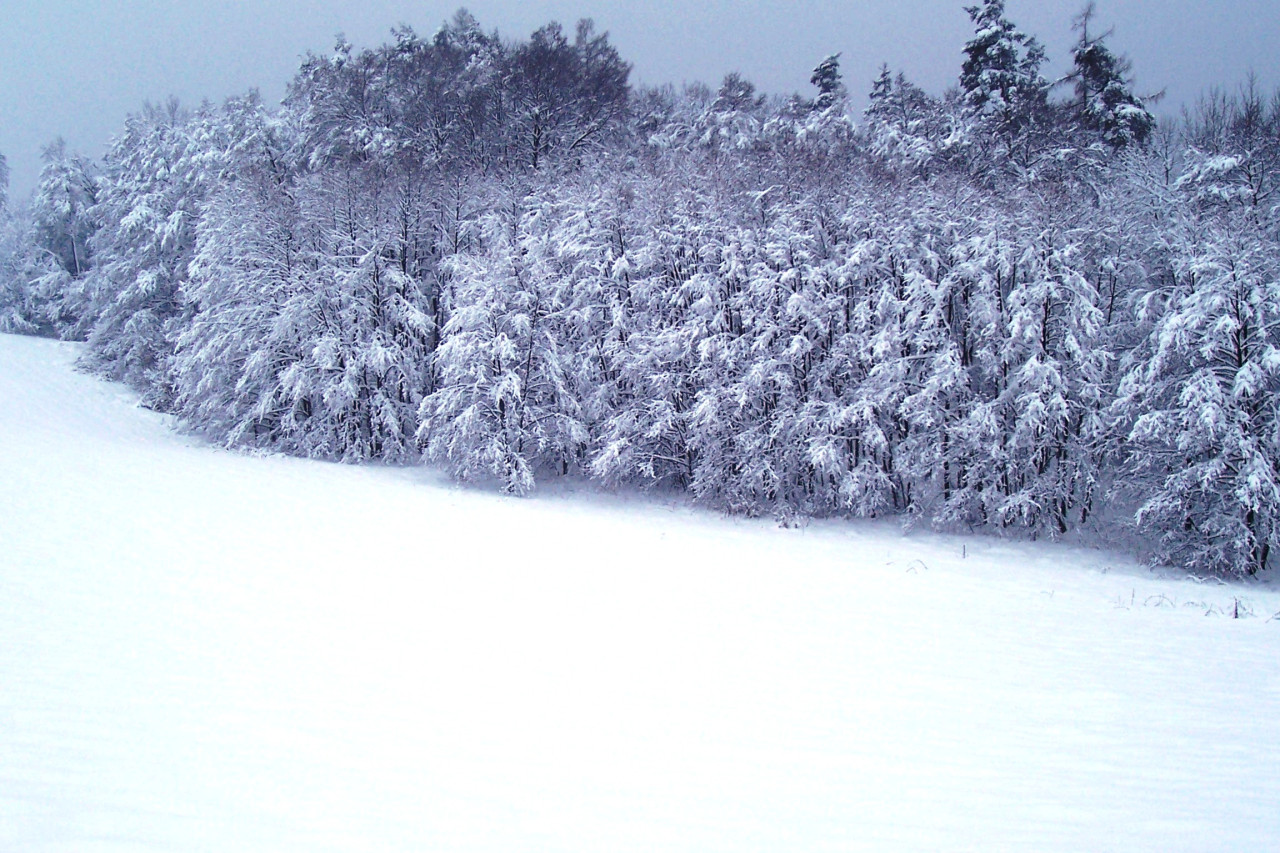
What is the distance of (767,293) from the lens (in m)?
18.0

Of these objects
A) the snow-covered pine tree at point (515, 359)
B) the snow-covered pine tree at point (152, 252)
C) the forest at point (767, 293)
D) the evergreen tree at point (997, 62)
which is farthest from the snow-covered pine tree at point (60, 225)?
the evergreen tree at point (997, 62)

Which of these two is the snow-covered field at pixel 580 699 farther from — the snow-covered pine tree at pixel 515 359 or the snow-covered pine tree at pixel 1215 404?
the snow-covered pine tree at pixel 515 359

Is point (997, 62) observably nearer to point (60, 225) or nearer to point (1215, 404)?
point (1215, 404)

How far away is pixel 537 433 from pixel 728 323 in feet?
20.0

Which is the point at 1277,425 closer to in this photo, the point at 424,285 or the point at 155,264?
the point at 424,285

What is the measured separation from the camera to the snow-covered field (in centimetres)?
366

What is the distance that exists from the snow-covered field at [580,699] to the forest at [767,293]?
209 inches

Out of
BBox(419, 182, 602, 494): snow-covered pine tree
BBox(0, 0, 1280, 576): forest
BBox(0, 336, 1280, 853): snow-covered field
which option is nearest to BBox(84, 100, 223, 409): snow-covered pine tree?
BBox(0, 0, 1280, 576): forest

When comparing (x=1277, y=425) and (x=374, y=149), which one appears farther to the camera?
(x=374, y=149)

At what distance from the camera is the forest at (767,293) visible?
15.3 meters

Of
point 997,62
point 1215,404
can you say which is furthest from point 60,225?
point 1215,404

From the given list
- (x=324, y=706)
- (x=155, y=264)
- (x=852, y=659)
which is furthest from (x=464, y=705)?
(x=155, y=264)

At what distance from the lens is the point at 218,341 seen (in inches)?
850

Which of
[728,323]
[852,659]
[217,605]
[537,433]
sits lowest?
[217,605]
